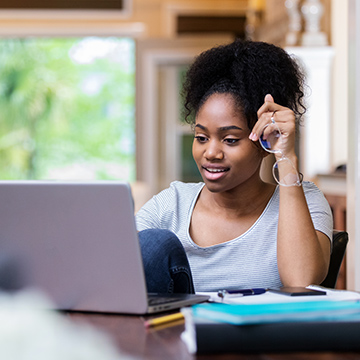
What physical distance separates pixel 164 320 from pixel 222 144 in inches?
24.0

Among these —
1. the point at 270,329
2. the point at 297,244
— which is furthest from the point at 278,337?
the point at 297,244

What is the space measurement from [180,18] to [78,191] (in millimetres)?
6214

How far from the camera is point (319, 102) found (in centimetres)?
408

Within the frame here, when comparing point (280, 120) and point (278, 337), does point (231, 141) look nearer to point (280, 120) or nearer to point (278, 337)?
point (280, 120)

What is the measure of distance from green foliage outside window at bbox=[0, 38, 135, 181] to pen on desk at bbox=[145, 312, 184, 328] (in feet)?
33.0

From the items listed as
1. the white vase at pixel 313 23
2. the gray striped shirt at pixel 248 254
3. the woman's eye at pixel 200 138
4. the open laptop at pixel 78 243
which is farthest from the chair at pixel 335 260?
the white vase at pixel 313 23

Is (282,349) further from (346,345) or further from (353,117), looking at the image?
(353,117)

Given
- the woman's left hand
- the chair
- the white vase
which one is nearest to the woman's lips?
the woman's left hand

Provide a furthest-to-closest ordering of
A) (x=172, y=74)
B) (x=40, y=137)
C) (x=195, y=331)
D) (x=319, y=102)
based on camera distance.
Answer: (x=40, y=137) → (x=172, y=74) → (x=319, y=102) → (x=195, y=331)

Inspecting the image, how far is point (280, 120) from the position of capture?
1.48 m

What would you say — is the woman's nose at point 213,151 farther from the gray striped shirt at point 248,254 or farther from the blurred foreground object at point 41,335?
the blurred foreground object at point 41,335

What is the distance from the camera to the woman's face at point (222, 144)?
5.01ft

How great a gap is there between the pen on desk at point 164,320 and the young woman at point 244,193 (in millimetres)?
245

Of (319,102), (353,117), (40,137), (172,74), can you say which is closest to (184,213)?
(353,117)
